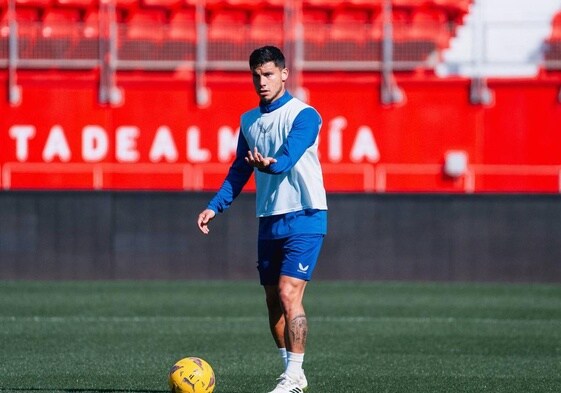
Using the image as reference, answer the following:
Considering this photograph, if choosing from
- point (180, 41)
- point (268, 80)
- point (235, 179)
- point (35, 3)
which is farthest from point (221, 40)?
point (268, 80)

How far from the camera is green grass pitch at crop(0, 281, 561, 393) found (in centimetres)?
846

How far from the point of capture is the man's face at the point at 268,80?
7.53 m

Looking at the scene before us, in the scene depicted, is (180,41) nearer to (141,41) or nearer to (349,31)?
(141,41)

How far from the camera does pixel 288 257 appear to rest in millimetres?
7664

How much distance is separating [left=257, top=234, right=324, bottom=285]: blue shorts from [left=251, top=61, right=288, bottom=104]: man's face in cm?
91

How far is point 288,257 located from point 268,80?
1128 mm

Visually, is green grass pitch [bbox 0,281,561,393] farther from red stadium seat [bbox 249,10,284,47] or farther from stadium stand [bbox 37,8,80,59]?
stadium stand [bbox 37,8,80,59]

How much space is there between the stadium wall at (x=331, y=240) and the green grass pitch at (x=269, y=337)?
0.30 m

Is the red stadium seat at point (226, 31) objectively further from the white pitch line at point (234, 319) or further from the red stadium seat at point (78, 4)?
the white pitch line at point (234, 319)

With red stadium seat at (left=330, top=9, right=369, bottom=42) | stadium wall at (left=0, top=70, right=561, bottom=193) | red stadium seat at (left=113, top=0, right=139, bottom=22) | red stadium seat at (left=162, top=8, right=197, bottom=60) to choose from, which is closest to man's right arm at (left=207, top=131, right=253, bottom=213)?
stadium wall at (left=0, top=70, right=561, bottom=193)

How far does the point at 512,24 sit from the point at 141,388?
12.7 meters

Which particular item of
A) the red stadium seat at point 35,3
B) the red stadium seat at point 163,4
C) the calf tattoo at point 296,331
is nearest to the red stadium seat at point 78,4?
the red stadium seat at point 35,3

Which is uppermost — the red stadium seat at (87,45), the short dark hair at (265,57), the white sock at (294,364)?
the red stadium seat at (87,45)

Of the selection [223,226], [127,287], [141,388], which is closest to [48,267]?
[127,287]
